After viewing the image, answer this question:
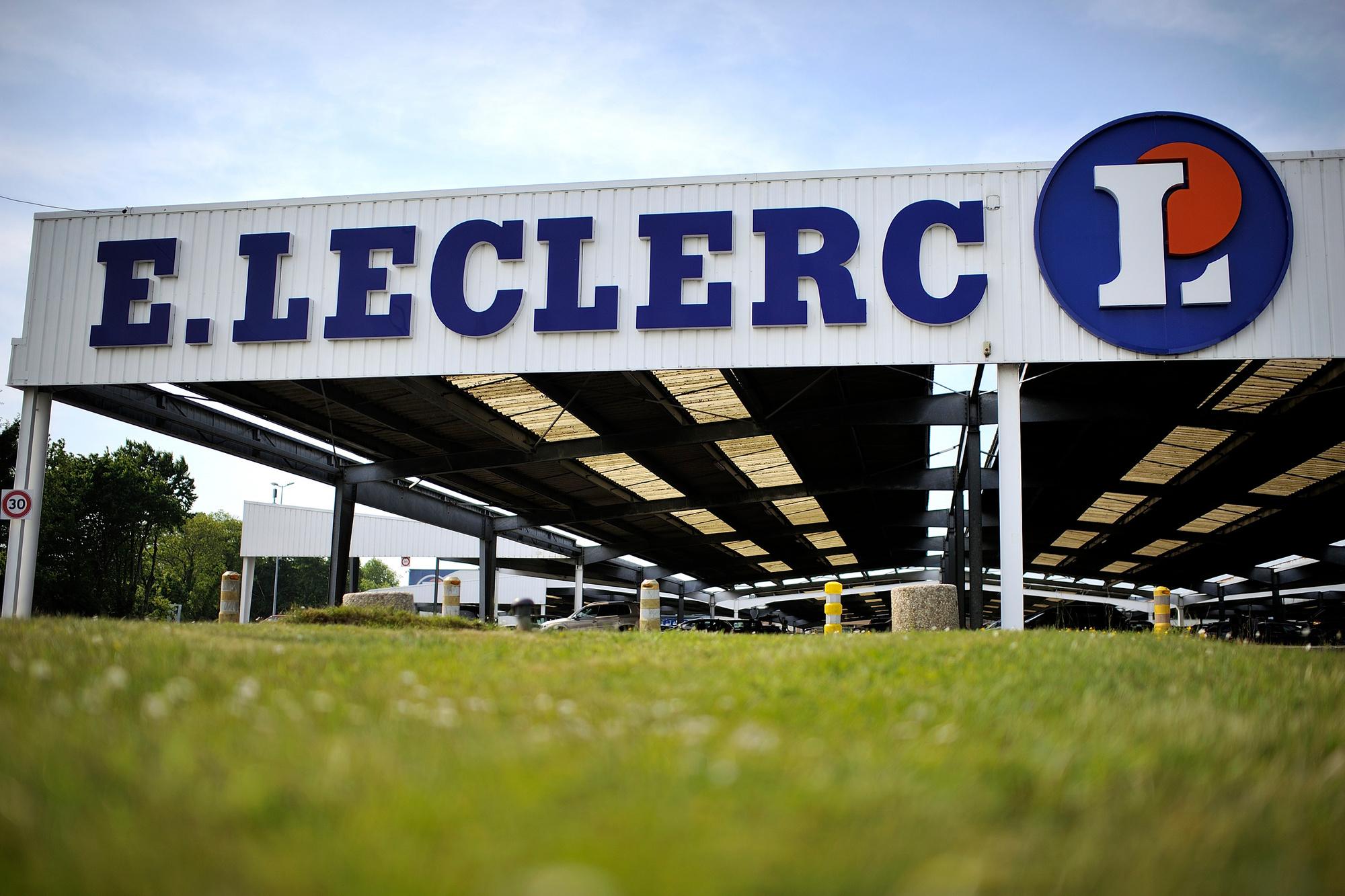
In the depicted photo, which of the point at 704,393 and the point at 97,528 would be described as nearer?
the point at 704,393

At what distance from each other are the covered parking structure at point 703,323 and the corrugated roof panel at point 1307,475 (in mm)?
175

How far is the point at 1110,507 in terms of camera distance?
107ft

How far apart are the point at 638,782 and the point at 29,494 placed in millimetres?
18836

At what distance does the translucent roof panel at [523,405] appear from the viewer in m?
19.4

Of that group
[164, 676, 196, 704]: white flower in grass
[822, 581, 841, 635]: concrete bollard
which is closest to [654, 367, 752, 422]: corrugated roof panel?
[822, 581, 841, 635]: concrete bollard

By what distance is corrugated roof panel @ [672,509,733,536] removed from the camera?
3482 centimetres

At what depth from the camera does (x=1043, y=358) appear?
16.2 m

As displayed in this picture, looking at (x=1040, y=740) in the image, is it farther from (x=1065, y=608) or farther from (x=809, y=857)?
(x=1065, y=608)

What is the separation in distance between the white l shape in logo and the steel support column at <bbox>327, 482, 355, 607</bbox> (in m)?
17.5

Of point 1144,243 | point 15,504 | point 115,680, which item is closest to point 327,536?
point 15,504

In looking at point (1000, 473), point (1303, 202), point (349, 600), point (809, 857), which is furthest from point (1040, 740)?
point (349, 600)

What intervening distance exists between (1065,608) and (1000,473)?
103 ft

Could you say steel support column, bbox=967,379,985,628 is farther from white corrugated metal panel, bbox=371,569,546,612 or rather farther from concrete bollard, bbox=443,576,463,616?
white corrugated metal panel, bbox=371,569,546,612

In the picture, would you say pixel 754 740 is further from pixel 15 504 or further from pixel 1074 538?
pixel 1074 538
